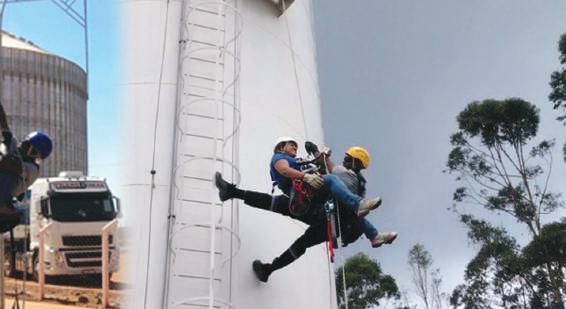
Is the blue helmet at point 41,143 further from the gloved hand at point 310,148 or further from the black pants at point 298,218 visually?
the gloved hand at point 310,148

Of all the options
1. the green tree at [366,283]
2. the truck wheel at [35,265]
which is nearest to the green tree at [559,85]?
the green tree at [366,283]

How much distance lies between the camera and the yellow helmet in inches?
269

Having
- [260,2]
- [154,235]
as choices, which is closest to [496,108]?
[260,2]

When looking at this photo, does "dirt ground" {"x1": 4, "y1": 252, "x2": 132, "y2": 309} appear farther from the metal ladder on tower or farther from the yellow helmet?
the yellow helmet

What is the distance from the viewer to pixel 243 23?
7.55 metres

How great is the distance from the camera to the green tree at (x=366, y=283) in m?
38.4

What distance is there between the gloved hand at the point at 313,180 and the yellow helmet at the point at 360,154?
0.59 meters

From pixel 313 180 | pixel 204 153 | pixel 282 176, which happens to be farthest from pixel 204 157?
pixel 313 180

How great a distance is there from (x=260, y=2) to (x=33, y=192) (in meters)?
3.69

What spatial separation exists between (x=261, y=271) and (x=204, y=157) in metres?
1.12

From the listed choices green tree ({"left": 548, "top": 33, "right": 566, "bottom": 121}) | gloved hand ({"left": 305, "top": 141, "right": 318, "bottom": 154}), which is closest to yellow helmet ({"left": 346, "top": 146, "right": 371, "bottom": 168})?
gloved hand ({"left": 305, "top": 141, "right": 318, "bottom": 154})

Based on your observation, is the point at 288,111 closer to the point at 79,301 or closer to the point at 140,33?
the point at 140,33

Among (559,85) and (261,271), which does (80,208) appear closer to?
(261,271)

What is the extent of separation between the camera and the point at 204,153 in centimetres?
643
